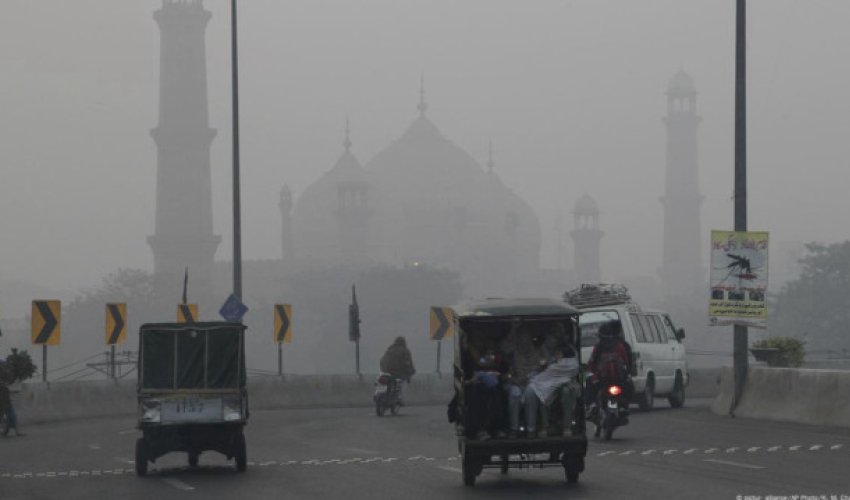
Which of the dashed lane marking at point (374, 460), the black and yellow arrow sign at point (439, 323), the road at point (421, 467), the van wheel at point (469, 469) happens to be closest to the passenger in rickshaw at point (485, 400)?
the van wheel at point (469, 469)

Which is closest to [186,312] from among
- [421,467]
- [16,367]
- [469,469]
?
[16,367]

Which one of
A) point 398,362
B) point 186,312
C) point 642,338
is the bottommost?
point 398,362

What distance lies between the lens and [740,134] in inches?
1090

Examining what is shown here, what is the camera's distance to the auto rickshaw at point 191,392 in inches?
745

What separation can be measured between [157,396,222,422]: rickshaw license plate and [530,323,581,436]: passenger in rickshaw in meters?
4.17

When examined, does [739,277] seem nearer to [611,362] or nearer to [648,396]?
[648,396]

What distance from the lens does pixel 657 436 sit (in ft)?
76.8

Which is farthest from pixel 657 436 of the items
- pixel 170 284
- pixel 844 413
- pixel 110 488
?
pixel 170 284

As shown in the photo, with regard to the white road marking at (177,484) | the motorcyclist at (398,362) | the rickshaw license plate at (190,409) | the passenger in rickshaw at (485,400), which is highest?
the passenger in rickshaw at (485,400)

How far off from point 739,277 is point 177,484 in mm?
12005

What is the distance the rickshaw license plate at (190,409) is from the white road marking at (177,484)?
787mm

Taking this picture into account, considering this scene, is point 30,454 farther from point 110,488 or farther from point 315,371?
point 315,371

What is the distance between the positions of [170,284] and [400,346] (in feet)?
366

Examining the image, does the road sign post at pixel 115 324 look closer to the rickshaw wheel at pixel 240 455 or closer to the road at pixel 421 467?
the road at pixel 421 467
